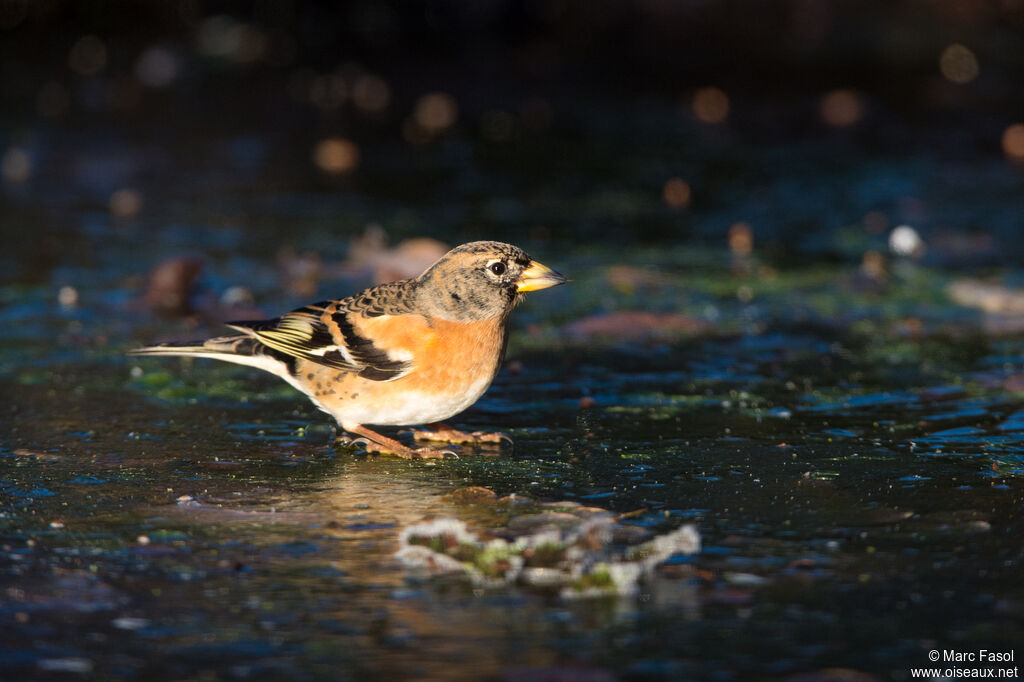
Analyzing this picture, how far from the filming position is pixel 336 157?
12.8 m

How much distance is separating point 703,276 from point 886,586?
5.23 metres

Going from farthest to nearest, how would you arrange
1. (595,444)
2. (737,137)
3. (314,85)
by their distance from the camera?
(314,85) < (737,137) < (595,444)

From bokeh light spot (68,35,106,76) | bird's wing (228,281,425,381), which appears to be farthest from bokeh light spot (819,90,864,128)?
bokeh light spot (68,35,106,76)

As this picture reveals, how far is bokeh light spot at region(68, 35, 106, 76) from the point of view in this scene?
651 inches

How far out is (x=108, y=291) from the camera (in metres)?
8.65

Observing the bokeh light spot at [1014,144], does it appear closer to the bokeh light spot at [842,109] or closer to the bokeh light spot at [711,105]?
the bokeh light spot at [842,109]

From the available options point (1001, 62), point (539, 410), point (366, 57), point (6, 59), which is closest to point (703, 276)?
point (539, 410)

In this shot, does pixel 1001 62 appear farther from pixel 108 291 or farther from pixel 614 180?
pixel 108 291

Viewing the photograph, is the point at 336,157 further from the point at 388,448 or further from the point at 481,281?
the point at 388,448

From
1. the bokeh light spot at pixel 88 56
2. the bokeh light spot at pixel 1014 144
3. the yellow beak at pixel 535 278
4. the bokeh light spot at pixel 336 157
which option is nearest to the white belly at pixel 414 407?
the yellow beak at pixel 535 278

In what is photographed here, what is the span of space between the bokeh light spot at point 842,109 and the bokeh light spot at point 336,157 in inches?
194

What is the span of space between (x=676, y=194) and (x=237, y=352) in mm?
6122

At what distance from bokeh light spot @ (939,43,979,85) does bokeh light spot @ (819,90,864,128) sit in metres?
1.31

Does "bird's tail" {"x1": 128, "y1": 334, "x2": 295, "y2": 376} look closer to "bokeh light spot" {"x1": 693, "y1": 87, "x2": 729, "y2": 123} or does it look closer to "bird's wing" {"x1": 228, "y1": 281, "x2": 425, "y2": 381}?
"bird's wing" {"x1": 228, "y1": 281, "x2": 425, "y2": 381}
